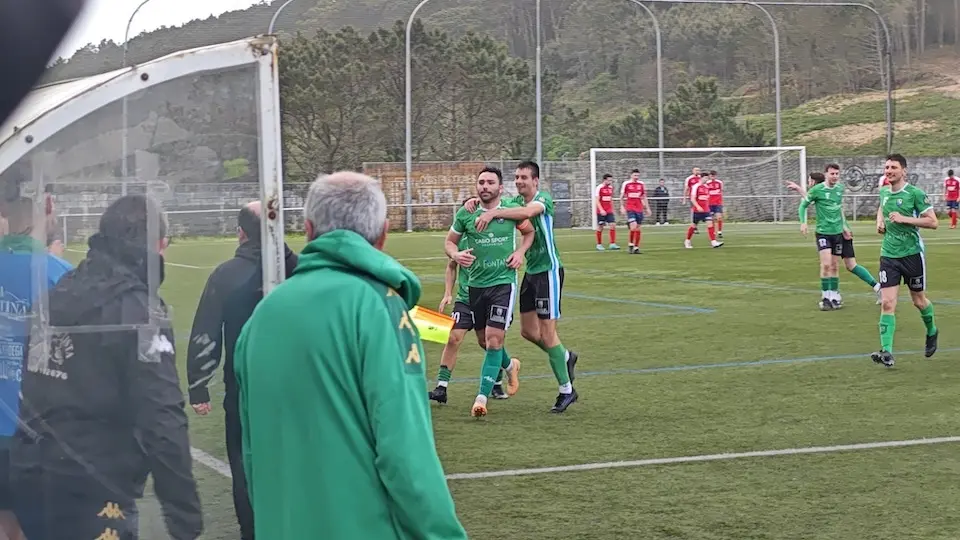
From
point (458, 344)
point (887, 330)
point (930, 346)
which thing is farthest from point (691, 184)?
point (458, 344)

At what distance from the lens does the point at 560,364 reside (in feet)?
33.4

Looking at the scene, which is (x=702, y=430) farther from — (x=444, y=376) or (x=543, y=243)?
(x=444, y=376)

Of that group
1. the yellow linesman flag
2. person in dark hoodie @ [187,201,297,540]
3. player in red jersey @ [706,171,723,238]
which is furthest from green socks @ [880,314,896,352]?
player in red jersey @ [706,171,723,238]

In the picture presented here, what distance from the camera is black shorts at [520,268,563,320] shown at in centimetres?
1038

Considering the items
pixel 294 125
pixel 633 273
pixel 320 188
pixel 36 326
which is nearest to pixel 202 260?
pixel 36 326

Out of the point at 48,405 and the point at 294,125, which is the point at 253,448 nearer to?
the point at 48,405

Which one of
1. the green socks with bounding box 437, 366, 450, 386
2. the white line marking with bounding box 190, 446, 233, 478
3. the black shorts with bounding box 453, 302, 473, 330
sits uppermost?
the white line marking with bounding box 190, 446, 233, 478

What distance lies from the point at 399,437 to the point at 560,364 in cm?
728

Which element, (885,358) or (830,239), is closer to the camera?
(885,358)

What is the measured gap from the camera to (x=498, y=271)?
1036cm

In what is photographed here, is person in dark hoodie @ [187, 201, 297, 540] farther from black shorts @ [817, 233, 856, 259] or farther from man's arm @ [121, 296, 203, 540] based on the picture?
black shorts @ [817, 233, 856, 259]

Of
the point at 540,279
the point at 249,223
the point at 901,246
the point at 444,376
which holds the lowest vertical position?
the point at 444,376

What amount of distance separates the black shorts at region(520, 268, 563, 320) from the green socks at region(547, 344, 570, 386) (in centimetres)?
29

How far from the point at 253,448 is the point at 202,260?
0.91 meters
